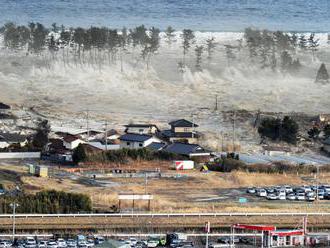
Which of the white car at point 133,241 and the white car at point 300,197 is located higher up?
the white car at point 133,241

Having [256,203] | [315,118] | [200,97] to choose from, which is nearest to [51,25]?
[200,97]

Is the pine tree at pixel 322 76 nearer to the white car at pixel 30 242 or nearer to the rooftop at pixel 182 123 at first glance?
the rooftop at pixel 182 123

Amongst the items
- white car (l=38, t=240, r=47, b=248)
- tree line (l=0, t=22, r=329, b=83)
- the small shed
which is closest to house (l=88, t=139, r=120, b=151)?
the small shed

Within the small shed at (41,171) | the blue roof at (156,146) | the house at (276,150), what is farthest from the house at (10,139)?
the house at (276,150)

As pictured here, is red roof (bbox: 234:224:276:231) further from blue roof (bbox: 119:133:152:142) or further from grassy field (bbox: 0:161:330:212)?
blue roof (bbox: 119:133:152:142)

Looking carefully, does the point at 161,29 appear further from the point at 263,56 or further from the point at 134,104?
the point at 134,104

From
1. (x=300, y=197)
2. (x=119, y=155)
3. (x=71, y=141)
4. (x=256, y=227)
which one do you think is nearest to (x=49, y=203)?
(x=256, y=227)

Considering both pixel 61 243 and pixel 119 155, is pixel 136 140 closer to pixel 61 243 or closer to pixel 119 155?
pixel 119 155
